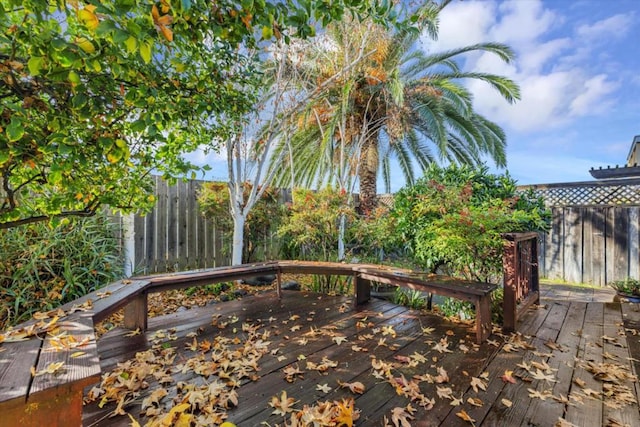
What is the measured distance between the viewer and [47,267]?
124 inches

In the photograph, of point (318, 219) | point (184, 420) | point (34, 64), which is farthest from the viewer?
point (318, 219)

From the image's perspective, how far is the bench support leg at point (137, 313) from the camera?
2.71 meters

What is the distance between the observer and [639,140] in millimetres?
9797

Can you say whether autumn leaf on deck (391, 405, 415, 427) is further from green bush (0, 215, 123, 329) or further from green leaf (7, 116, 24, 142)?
green bush (0, 215, 123, 329)

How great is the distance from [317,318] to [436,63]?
6.24 metres

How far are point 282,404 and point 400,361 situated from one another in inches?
37.5

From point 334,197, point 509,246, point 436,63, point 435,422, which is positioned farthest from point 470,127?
point 435,422

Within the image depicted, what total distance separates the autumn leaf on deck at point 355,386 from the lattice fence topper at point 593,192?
5152 mm

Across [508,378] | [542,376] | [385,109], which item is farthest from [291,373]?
[385,109]

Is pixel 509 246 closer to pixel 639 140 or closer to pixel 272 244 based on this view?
pixel 272 244

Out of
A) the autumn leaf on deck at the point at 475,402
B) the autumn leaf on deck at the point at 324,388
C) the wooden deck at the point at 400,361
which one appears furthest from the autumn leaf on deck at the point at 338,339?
the autumn leaf on deck at the point at 475,402

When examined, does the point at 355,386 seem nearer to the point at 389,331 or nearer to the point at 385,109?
the point at 389,331

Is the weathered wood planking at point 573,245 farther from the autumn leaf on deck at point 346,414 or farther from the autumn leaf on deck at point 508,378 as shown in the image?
the autumn leaf on deck at point 346,414

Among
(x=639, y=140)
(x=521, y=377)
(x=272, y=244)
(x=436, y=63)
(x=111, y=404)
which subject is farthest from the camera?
(x=639, y=140)
